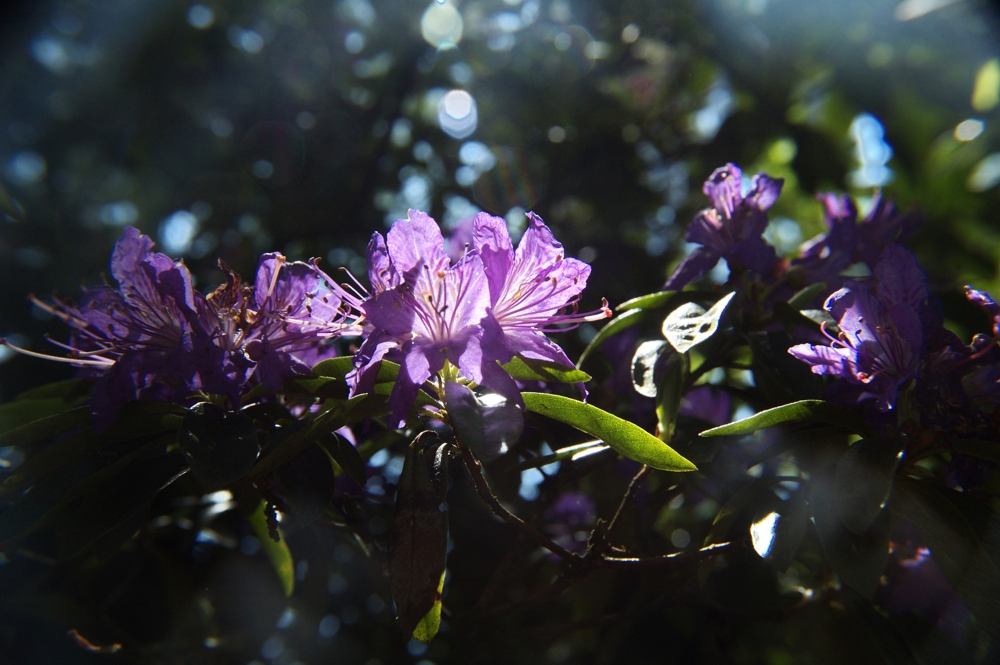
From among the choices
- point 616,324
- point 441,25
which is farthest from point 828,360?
point 441,25

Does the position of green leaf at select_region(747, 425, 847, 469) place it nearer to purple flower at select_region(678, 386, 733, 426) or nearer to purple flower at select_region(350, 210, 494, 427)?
purple flower at select_region(350, 210, 494, 427)

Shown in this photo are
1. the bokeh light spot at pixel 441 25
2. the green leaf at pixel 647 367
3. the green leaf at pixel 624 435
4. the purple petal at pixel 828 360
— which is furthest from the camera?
the bokeh light spot at pixel 441 25

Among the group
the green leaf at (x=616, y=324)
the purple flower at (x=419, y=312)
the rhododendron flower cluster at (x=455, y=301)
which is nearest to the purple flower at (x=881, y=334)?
the green leaf at (x=616, y=324)

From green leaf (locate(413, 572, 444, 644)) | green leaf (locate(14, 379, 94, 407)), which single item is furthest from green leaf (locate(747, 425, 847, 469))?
green leaf (locate(14, 379, 94, 407))

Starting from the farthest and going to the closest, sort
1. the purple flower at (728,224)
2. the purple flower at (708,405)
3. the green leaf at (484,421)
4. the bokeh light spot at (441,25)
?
1. the bokeh light spot at (441,25)
2. the purple flower at (708,405)
3. the purple flower at (728,224)
4. the green leaf at (484,421)

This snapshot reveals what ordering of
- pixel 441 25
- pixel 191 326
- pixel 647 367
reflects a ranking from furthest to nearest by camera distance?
pixel 441 25 → pixel 647 367 → pixel 191 326

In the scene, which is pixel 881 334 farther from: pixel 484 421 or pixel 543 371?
pixel 484 421

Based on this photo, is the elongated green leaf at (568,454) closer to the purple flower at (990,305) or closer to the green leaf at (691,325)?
the green leaf at (691,325)
